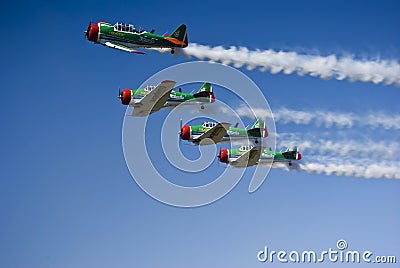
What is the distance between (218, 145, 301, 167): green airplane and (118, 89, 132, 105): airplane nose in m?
12.5

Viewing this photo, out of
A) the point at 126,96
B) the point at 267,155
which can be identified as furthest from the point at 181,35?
the point at 267,155

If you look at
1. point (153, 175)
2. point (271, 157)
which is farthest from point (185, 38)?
Answer: point (271, 157)

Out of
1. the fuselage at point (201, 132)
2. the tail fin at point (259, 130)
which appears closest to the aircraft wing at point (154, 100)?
the fuselage at point (201, 132)

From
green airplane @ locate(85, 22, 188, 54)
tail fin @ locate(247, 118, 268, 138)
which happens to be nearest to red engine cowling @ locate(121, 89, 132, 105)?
green airplane @ locate(85, 22, 188, 54)

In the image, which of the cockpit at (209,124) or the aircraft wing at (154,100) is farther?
the cockpit at (209,124)

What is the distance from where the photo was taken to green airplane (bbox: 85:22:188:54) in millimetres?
73750

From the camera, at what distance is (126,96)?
79062mm

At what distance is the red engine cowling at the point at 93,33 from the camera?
242 ft

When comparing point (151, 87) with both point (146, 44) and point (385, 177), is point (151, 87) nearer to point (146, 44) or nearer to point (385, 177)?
point (146, 44)

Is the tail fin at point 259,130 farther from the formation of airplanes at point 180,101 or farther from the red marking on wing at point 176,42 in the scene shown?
the red marking on wing at point 176,42

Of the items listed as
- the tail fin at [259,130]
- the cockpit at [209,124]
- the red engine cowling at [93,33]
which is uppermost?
the red engine cowling at [93,33]

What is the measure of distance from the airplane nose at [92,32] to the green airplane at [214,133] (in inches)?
541

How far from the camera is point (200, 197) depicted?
76.9 metres

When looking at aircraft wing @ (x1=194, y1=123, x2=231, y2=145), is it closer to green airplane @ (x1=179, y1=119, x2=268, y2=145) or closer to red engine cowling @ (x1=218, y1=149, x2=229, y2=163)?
green airplane @ (x1=179, y1=119, x2=268, y2=145)
